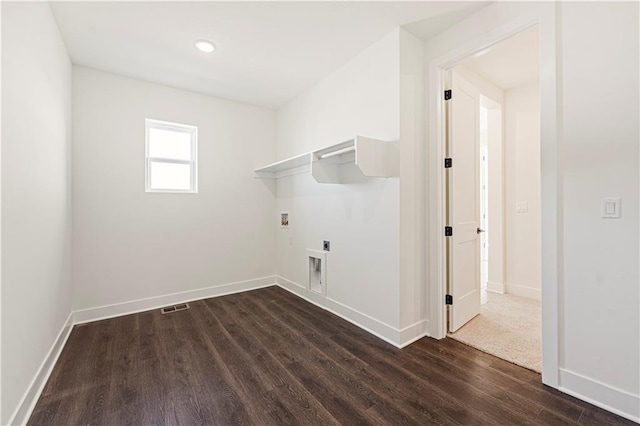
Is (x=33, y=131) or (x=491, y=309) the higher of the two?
(x=33, y=131)

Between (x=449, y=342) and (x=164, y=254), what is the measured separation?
331cm

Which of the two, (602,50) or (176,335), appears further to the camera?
(176,335)

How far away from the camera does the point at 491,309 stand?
3.20 m

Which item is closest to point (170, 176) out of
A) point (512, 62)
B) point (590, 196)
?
point (590, 196)

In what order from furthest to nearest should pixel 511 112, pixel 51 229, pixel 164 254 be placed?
1. pixel 511 112
2. pixel 164 254
3. pixel 51 229

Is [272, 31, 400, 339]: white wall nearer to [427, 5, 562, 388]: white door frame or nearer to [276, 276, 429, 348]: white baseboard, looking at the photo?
[276, 276, 429, 348]: white baseboard

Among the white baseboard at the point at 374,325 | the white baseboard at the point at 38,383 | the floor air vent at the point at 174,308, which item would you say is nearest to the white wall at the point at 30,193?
the white baseboard at the point at 38,383

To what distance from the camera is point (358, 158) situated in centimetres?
230

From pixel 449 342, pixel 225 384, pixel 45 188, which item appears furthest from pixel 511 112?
pixel 45 188

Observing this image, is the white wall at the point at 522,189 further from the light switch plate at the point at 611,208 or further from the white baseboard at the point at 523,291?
the light switch plate at the point at 611,208

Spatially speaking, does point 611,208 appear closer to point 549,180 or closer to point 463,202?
point 549,180

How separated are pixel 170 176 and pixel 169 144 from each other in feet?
1.38

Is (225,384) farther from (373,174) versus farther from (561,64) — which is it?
(561,64)

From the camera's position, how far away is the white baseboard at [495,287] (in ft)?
12.6
